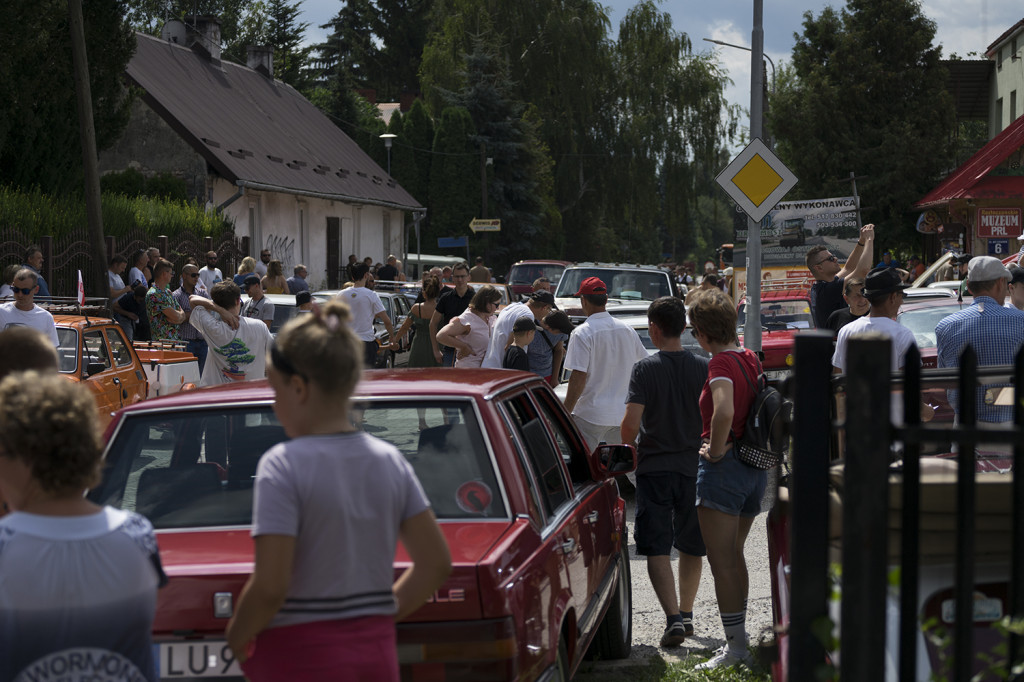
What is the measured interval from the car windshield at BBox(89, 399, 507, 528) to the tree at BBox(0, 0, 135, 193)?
61.2 ft

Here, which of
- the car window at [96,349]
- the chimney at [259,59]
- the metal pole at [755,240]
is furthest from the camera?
the chimney at [259,59]

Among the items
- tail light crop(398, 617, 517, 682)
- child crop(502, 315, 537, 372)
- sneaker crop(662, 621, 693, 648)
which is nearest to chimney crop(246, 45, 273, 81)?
child crop(502, 315, 537, 372)

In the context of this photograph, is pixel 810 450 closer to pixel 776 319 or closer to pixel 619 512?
pixel 619 512

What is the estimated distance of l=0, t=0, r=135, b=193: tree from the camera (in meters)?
21.2

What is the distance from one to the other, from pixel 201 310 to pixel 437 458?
587 centimetres

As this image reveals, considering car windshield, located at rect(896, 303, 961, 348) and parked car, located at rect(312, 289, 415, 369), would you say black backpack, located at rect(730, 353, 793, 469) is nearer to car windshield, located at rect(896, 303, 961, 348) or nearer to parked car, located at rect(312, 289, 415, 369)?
car windshield, located at rect(896, 303, 961, 348)

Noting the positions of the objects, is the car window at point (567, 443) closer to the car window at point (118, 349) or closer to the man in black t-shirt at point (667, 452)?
the man in black t-shirt at point (667, 452)

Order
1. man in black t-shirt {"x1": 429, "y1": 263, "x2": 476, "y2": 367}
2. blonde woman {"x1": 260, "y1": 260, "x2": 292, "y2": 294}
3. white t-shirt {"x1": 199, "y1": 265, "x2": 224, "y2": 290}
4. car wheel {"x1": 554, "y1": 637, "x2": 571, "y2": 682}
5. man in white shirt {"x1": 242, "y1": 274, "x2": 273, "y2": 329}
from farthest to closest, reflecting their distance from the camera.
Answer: white t-shirt {"x1": 199, "y1": 265, "x2": 224, "y2": 290} → blonde woman {"x1": 260, "y1": 260, "x2": 292, "y2": 294} → man in white shirt {"x1": 242, "y1": 274, "x2": 273, "y2": 329} → man in black t-shirt {"x1": 429, "y1": 263, "x2": 476, "y2": 367} → car wheel {"x1": 554, "y1": 637, "x2": 571, "y2": 682}

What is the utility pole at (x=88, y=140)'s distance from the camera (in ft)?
62.2

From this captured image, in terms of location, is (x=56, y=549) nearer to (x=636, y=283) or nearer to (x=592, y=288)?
(x=592, y=288)

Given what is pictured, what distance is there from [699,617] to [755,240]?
22.4ft

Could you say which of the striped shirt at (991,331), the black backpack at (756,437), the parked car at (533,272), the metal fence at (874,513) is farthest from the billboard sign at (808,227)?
the metal fence at (874,513)

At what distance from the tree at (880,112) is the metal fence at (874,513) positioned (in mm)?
37595

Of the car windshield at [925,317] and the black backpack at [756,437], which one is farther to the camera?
the car windshield at [925,317]
